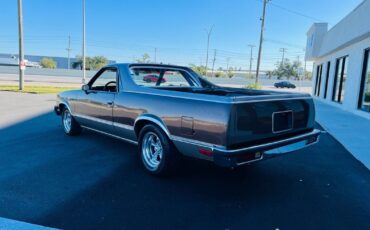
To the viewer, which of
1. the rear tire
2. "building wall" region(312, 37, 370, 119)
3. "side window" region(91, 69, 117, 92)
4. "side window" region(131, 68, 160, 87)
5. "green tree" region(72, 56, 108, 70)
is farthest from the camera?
"green tree" region(72, 56, 108, 70)

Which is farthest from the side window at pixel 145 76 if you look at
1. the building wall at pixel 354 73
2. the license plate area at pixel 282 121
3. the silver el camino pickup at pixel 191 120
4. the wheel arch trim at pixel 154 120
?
the building wall at pixel 354 73

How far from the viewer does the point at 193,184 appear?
4379mm

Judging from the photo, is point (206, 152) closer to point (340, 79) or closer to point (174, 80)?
point (174, 80)

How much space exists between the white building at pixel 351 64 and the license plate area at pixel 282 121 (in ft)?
31.5

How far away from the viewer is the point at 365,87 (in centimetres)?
1312

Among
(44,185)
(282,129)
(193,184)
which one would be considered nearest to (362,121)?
(282,129)

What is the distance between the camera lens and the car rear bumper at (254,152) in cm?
346

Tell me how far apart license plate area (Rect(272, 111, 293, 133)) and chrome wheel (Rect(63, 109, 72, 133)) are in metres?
4.78

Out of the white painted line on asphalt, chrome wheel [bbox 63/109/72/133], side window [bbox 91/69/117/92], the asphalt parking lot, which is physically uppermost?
side window [bbox 91/69/117/92]

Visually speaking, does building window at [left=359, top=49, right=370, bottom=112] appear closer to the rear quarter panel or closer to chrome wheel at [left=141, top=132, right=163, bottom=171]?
chrome wheel at [left=141, top=132, right=163, bottom=171]

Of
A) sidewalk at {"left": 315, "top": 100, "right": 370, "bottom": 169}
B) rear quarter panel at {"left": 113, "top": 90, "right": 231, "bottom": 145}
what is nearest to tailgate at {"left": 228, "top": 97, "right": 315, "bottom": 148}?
rear quarter panel at {"left": 113, "top": 90, "right": 231, "bottom": 145}

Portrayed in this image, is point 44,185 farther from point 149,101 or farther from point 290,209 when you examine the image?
point 290,209

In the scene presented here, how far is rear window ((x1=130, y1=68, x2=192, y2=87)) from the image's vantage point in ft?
17.6

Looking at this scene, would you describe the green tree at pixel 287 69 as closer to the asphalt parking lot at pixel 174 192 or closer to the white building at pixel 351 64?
the white building at pixel 351 64
